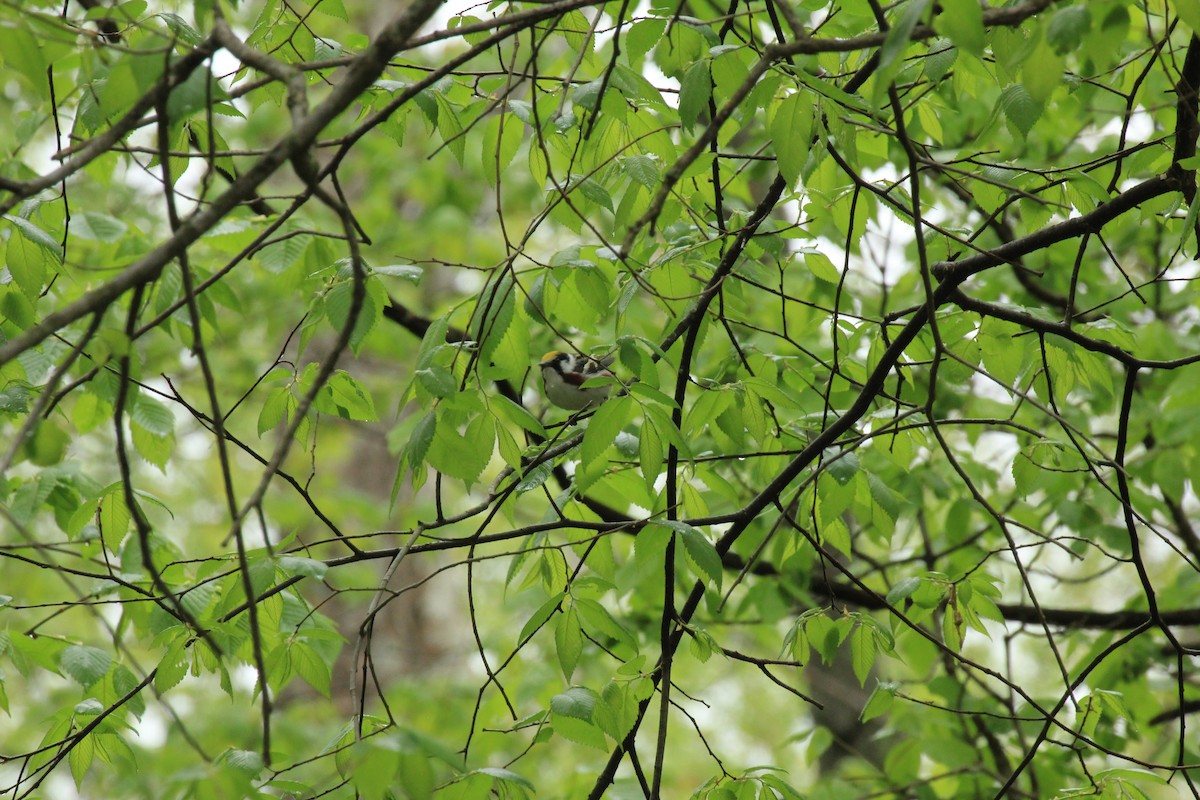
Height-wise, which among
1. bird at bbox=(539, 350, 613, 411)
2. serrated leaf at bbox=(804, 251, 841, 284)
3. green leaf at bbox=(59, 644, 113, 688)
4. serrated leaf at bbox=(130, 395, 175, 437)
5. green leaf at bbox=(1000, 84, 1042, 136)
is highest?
bird at bbox=(539, 350, 613, 411)

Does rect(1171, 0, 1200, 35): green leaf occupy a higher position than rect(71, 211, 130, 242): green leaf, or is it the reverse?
rect(71, 211, 130, 242): green leaf

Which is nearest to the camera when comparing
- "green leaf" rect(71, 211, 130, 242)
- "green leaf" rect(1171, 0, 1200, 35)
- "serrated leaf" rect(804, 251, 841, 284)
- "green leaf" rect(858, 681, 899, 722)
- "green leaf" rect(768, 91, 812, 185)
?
"green leaf" rect(1171, 0, 1200, 35)

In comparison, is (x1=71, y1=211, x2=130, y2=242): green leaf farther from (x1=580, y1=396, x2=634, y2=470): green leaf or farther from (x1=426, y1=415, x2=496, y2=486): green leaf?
(x1=580, y1=396, x2=634, y2=470): green leaf

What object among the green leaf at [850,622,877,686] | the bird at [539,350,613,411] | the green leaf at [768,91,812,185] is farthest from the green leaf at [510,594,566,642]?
the bird at [539,350,613,411]

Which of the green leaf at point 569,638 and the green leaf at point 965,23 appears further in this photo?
the green leaf at point 569,638

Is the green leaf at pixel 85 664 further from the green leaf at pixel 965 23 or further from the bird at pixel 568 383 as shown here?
the green leaf at pixel 965 23

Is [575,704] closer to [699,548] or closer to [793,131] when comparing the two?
[699,548]

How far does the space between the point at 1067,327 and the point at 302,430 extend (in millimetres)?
1709

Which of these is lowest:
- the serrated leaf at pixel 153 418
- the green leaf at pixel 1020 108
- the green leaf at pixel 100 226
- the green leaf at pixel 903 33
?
the green leaf at pixel 903 33

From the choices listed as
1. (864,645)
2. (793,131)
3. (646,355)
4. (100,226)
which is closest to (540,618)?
(646,355)

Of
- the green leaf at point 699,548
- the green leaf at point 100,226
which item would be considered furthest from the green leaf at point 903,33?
the green leaf at point 100,226

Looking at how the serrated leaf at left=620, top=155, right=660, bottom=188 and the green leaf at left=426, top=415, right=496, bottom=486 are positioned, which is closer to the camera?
the green leaf at left=426, top=415, right=496, bottom=486

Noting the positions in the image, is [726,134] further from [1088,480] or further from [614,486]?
[1088,480]

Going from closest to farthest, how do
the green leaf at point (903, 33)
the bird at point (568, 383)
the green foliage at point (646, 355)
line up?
the green leaf at point (903, 33) → the green foliage at point (646, 355) → the bird at point (568, 383)
